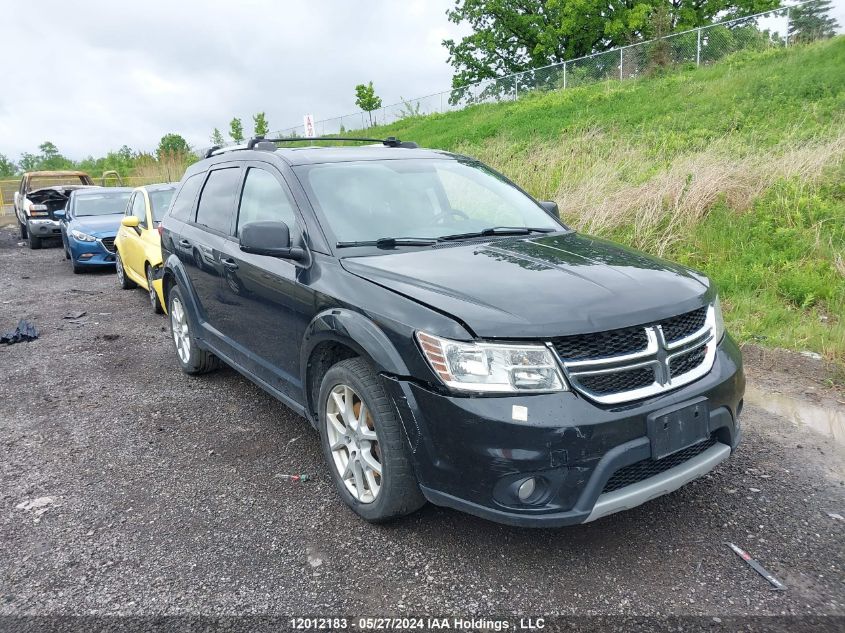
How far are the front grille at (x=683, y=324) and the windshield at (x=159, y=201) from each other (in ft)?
24.2

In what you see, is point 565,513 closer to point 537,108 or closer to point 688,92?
point 688,92

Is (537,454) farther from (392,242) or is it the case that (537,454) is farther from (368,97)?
(368,97)

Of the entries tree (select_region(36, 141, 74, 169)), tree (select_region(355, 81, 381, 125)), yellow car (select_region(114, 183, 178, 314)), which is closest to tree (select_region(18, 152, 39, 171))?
tree (select_region(36, 141, 74, 169))

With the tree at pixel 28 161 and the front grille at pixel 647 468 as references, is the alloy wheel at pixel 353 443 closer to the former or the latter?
the front grille at pixel 647 468

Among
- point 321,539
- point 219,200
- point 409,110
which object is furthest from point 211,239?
point 409,110

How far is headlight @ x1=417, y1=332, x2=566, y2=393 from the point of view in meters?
2.45

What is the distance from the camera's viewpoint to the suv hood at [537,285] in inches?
98.7

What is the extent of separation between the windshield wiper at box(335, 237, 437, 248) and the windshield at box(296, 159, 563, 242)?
0.04 metres

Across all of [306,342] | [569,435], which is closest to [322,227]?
[306,342]

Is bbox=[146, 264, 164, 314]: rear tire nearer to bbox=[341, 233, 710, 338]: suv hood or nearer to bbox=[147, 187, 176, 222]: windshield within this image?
bbox=[147, 187, 176, 222]: windshield

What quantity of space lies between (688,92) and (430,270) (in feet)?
56.1

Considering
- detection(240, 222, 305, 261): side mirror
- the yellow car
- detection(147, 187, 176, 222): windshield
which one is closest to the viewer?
detection(240, 222, 305, 261): side mirror

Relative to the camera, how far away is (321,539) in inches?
118

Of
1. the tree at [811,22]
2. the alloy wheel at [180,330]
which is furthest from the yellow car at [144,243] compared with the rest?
the tree at [811,22]
